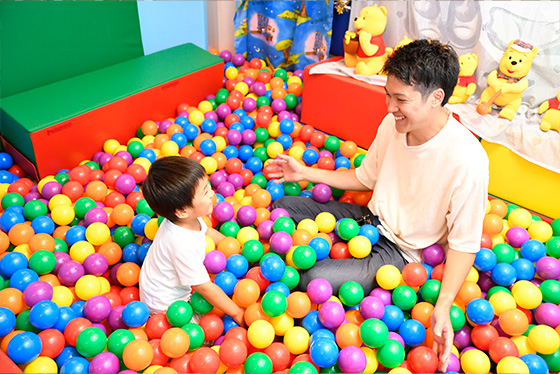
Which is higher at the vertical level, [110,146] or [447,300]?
[447,300]

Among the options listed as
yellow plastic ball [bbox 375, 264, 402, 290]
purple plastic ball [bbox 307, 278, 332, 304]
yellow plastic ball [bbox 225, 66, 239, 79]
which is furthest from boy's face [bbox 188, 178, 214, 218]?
yellow plastic ball [bbox 225, 66, 239, 79]

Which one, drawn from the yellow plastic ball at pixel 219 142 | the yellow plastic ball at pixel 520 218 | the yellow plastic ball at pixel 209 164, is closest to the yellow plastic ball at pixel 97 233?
the yellow plastic ball at pixel 209 164

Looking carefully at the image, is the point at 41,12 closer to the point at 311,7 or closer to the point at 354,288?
the point at 311,7

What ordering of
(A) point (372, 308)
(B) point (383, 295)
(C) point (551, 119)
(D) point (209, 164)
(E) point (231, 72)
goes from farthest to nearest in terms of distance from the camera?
(E) point (231, 72) → (D) point (209, 164) → (C) point (551, 119) → (B) point (383, 295) → (A) point (372, 308)

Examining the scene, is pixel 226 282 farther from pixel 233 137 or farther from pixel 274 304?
pixel 233 137

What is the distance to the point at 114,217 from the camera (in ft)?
6.81

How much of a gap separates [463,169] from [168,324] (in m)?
1.11

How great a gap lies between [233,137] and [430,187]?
131 centimetres

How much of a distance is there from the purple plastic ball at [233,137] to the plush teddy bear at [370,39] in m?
0.78

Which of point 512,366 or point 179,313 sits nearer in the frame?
point 512,366

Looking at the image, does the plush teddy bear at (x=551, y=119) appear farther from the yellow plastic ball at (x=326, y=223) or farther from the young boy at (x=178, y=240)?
the young boy at (x=178, y=240)

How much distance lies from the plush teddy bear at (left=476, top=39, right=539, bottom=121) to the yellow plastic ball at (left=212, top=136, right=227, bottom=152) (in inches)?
53.6

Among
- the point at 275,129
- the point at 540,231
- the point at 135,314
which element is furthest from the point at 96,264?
the point at 540,231

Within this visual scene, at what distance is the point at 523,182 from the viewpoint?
2.31m
